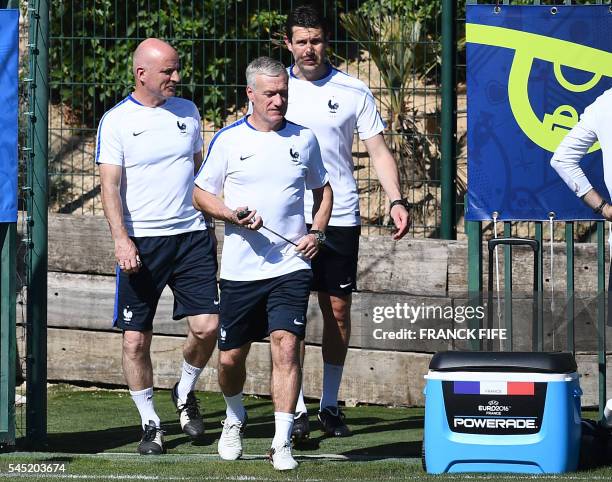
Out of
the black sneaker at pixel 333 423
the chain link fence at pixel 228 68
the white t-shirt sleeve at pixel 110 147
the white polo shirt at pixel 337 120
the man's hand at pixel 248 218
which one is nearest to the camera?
the man's hand at pixel 248 218

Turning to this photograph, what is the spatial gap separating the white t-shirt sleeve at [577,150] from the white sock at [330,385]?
5.58 ft

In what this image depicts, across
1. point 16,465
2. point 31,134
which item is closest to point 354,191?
point 31,134

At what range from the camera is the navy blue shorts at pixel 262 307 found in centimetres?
650

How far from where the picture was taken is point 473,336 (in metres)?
7.65

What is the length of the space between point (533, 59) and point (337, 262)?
1.44 metres

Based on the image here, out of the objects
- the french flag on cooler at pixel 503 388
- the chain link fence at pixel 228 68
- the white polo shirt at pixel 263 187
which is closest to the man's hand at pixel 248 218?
the white polo shirt at pixel 263 187

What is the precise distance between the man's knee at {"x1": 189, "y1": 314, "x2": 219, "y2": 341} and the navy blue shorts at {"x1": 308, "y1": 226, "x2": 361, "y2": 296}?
544 millimetres

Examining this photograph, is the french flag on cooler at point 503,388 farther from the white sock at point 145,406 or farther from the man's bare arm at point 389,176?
the white sock at point 145,406

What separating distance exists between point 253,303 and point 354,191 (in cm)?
120

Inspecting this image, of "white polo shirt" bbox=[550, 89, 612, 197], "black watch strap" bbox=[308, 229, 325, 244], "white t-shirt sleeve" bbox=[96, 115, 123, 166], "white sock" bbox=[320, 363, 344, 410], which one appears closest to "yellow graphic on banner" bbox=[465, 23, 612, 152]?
"white polo shirt" bbox=[550, 89, 612, 197]

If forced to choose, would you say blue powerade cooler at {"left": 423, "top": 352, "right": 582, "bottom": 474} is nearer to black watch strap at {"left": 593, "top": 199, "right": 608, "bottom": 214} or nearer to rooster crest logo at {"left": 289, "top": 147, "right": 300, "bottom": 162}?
black watch strap at {"left": 593, "top": 199, "right": 608, "bottom": 214}

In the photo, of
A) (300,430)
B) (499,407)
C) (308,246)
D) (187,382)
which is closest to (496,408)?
(499,407)

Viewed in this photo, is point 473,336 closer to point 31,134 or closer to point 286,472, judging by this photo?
point 286,472

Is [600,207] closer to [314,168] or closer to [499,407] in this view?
[499,407]
